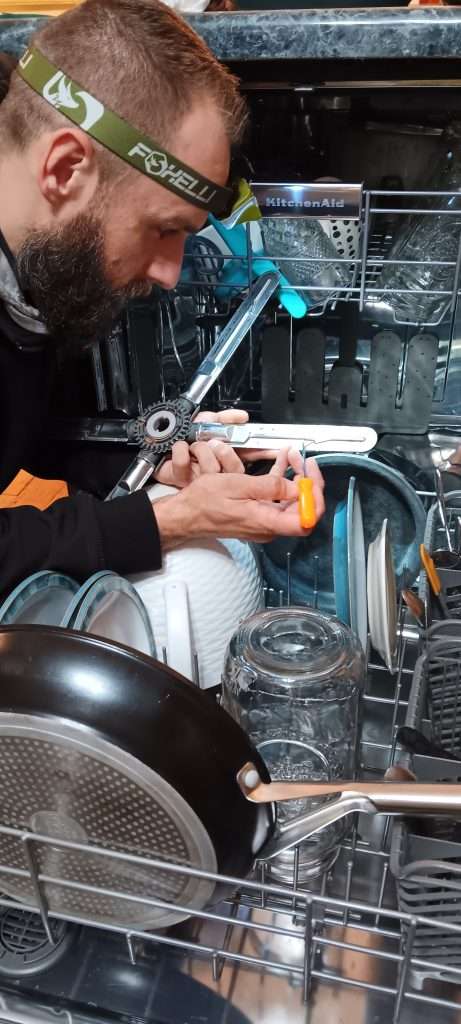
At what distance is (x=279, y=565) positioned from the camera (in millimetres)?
911

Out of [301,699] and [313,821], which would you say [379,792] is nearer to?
[313,821]

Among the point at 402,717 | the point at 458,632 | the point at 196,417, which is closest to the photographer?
the point at 458,632

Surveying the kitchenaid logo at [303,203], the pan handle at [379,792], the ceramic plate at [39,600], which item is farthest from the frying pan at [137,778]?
the kitchenaid logo at [303,203]

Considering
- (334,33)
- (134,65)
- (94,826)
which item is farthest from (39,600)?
(334,33)

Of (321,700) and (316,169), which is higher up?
(316,169)

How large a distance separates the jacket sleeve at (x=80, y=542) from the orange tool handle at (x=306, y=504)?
140 millimetres

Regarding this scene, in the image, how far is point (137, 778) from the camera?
0.39 m

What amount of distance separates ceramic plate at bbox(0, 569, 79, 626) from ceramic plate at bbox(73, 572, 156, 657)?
35 mm

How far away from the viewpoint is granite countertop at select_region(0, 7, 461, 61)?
0.68 m

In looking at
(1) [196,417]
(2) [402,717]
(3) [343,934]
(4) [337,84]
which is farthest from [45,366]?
(3) [343,934]

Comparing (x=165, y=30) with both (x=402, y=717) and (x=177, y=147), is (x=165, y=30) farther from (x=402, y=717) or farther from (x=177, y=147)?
(x=402, y=717)

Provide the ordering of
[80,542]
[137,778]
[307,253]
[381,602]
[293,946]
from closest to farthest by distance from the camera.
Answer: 1. [137,778]
2. [293,946]
3. [381,602]
4. [80,542]
5. [307,253]

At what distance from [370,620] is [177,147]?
45 centimetres

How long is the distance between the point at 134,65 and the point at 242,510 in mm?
409
